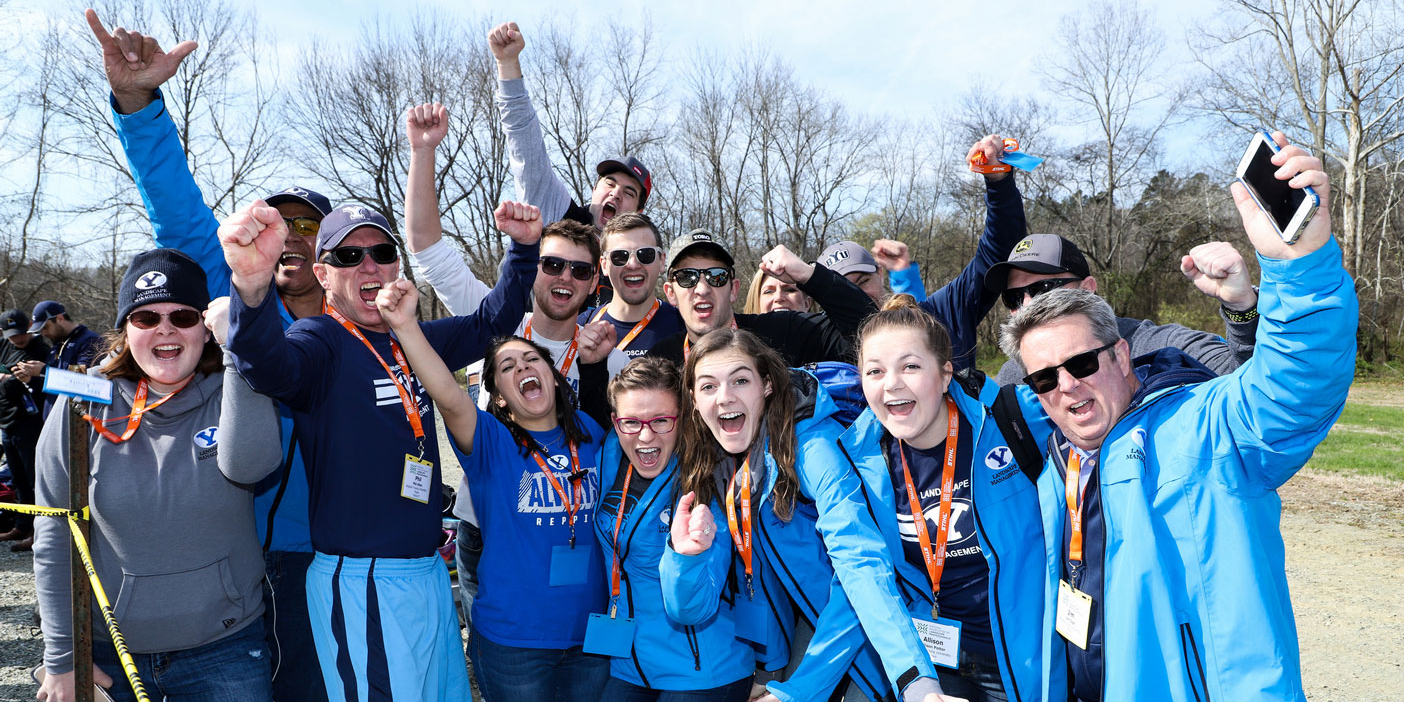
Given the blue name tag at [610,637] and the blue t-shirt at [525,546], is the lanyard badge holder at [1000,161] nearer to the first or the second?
the blue t-shirt at [525,546]

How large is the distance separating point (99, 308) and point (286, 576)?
32245 millimetres

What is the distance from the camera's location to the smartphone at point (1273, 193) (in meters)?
1.99

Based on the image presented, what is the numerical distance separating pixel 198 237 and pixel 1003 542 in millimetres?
3649

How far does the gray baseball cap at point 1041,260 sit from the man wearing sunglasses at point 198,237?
10.4ft

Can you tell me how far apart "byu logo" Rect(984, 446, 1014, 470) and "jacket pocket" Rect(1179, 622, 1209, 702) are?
756 mm

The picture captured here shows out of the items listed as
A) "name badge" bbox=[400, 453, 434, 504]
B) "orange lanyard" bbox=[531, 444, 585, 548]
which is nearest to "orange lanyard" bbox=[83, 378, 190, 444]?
"name badge" bbox=[400, 453, 434, 504]

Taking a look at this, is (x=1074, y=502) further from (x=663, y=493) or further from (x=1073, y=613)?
(x=663, y=493)

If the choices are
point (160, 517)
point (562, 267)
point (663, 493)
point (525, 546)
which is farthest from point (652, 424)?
point (160, 517)

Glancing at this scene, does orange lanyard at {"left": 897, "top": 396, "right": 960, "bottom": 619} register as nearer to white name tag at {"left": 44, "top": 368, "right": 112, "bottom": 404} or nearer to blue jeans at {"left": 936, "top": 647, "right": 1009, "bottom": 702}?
blue jeans at {"left": 936, "top": 647, "right": 1009, "bottom": 702}

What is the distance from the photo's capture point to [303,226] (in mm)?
3932

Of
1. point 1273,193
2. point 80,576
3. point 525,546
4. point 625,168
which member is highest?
point 625,168

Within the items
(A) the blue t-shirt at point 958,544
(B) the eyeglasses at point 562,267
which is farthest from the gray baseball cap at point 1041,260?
(B) the eyeglasses at point 562,267

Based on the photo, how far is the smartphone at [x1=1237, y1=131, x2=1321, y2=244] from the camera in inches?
78.3

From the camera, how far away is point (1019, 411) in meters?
3.04
